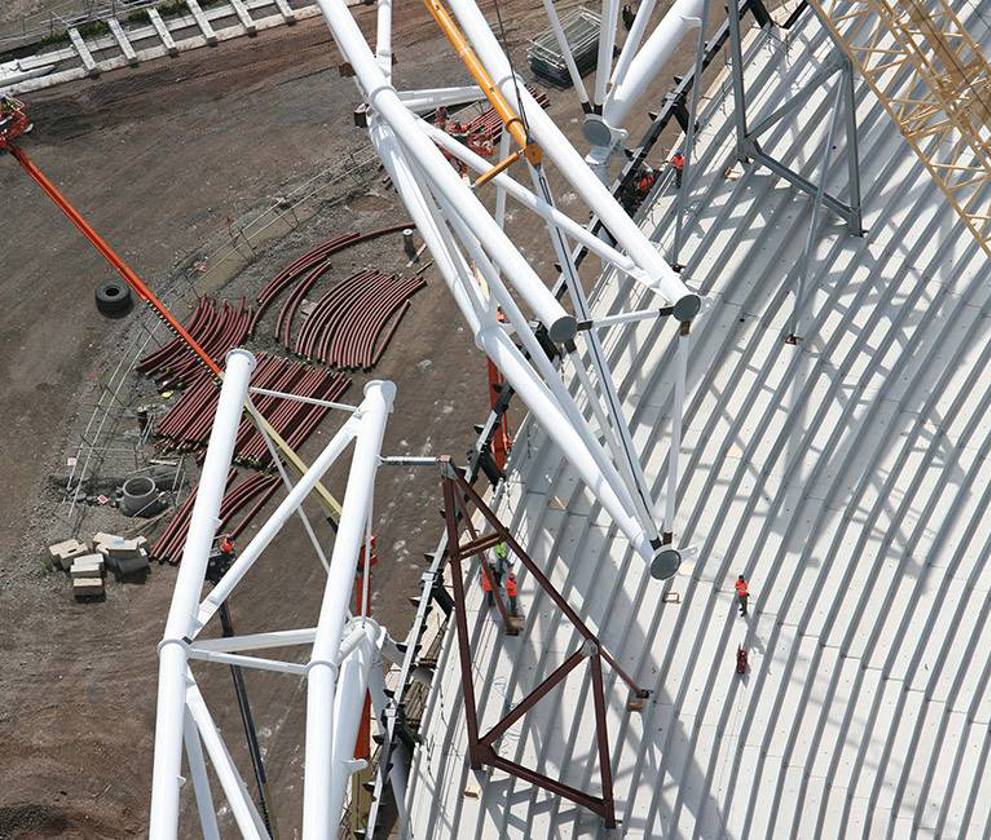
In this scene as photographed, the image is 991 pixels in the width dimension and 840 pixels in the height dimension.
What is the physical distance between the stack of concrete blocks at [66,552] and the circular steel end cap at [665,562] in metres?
26.5

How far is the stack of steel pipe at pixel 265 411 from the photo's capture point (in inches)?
2544

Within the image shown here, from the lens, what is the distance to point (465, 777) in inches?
1807

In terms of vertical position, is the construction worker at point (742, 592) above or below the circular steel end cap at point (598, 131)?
below

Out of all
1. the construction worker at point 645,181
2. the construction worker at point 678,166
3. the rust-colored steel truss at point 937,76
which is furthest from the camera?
the construction worker at point 645,181

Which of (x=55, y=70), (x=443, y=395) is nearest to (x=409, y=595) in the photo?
(x=443, y=395)

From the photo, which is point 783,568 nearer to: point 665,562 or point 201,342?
point 665,562

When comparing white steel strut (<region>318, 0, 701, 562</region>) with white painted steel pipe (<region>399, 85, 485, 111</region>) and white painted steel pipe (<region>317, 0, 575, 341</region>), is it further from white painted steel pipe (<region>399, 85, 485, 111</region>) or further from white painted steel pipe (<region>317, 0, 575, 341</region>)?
white painted steel pipe (<region>399, 85, 485, 111</region>)

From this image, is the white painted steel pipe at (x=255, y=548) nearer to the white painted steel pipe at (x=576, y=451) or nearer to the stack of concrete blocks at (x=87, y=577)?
the white painted steel pipe at (x=576, y=451)

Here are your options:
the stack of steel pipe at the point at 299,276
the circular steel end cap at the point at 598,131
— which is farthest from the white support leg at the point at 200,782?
the stack of steel pipe at the point at 299,276

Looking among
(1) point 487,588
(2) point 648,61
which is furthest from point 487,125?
(1) point 487,588

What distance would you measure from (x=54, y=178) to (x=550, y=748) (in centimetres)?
4178

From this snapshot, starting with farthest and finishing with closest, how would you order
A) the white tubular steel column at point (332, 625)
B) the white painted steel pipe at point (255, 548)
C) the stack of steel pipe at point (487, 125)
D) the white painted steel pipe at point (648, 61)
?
the stack of steel pipe at point (487, 125), the white painted steel pipe at point (648, 61), the white painted steel pipe at point (255, 548), the white tubular steel column at point (332, 625)

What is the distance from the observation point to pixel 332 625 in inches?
1484

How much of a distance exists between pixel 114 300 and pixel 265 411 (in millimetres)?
9152
